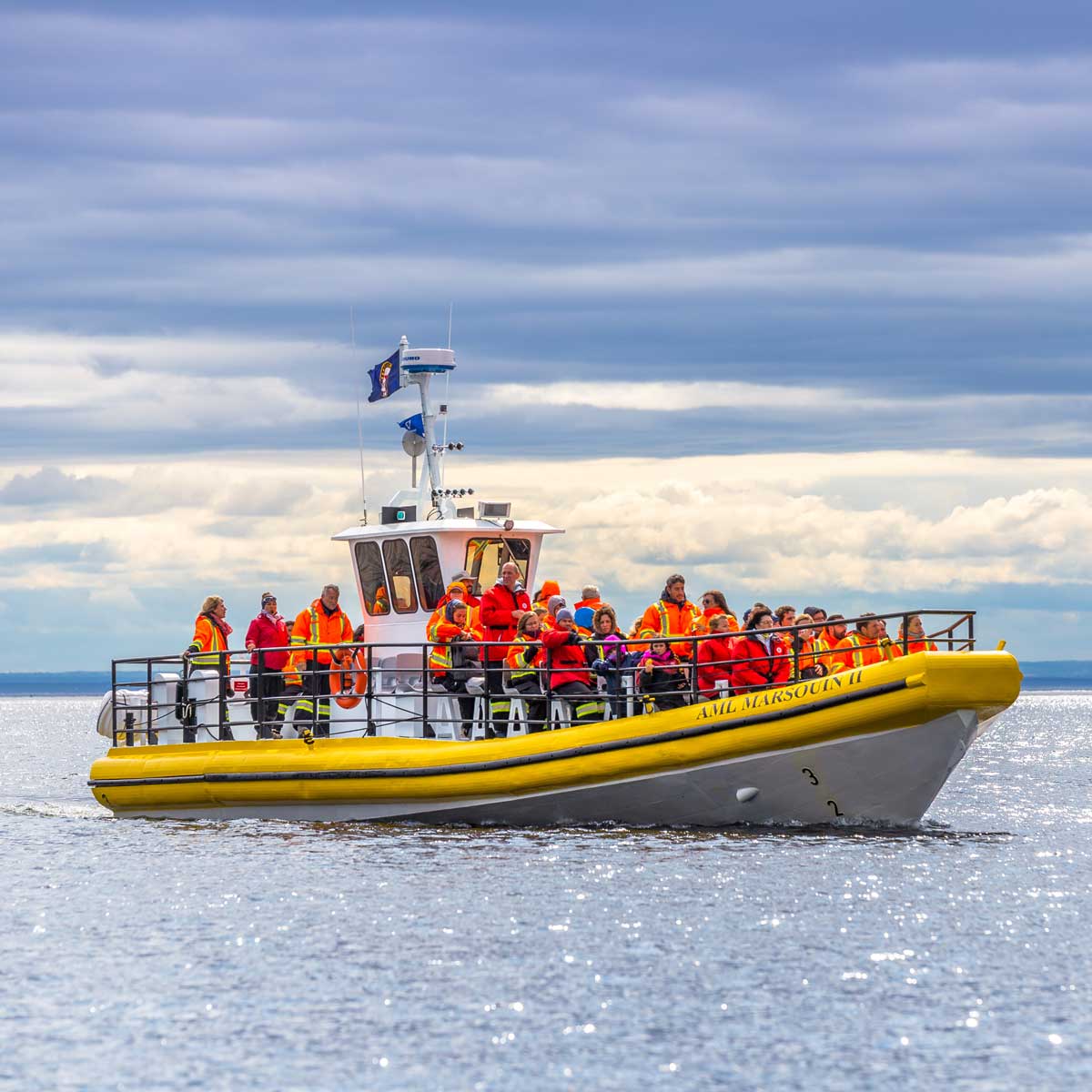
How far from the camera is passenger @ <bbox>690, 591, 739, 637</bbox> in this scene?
15.3m

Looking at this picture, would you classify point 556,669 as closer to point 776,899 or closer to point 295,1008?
point 776,899

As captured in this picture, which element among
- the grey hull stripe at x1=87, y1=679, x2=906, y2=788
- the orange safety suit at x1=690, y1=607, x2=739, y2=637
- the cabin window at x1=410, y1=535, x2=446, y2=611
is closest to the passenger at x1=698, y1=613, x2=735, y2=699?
the orange safety suit at x1=690, y1=607, x2=739, y2=637

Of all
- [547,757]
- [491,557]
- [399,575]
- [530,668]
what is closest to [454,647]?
[530,668]

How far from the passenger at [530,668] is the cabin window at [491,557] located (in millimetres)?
1614

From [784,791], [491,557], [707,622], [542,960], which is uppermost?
[491,557]

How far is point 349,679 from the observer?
17141mm

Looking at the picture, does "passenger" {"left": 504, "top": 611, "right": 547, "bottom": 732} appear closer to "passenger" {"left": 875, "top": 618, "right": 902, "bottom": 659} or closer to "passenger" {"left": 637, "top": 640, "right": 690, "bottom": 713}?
"passenger" {"left": 637, "top": 640, "right": 690, "bottom": 713}

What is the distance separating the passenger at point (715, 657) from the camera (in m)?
15.0

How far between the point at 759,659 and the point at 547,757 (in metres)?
1.95

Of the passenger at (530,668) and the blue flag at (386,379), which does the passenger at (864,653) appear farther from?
the blue flag at (386,379)

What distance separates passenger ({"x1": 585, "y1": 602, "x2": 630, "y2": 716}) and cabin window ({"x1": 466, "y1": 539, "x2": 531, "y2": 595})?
7.18ft

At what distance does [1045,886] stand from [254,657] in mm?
7361

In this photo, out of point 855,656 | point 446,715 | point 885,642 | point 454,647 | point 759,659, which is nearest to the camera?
point 885,642

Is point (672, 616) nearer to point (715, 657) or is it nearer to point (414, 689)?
point (715, 657)
